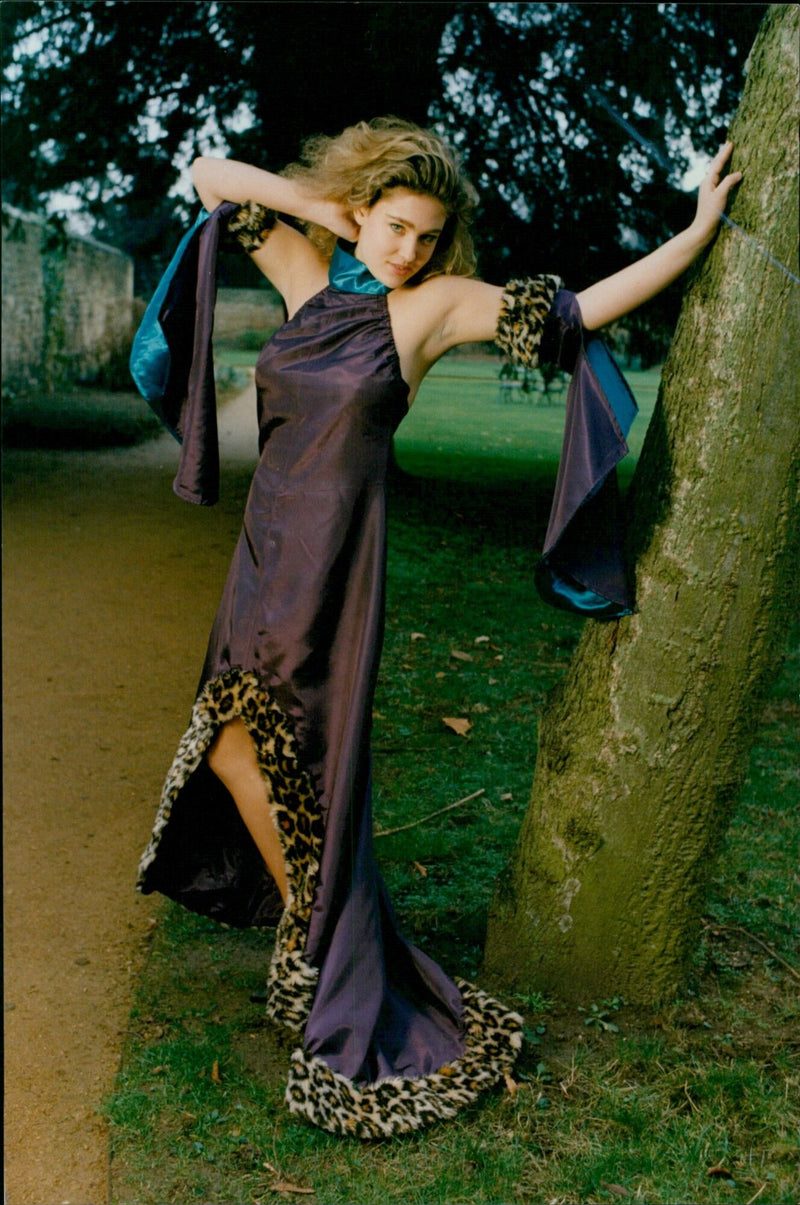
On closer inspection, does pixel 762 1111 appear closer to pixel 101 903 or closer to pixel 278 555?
pixel 278 555

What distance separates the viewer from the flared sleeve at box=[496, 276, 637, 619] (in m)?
2.61

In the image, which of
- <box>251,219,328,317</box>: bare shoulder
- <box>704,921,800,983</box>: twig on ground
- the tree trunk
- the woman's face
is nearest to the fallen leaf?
<box>704,921,800,983</box>: twig on ground

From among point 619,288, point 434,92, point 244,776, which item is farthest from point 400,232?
point 434,92

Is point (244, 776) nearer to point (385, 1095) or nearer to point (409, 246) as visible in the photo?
point (385, 1095)

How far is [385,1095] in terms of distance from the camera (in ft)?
8.77

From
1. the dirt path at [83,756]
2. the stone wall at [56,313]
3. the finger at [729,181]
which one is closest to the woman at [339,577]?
the finger at [729,181]

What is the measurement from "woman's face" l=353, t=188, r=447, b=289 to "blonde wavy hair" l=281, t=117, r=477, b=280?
0.02 metres

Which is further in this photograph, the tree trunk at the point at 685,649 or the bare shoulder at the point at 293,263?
the bare shoulder at the point at 293,263

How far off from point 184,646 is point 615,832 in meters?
4.17

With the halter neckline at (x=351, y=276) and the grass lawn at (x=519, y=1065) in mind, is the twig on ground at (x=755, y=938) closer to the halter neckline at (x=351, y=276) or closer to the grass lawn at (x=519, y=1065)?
the grass lawn at (x=519, y=1065)

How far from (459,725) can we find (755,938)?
6.98 feet

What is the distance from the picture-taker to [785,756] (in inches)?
207

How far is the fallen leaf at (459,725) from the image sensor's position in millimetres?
5391

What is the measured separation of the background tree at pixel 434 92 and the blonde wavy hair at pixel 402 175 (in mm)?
5290
